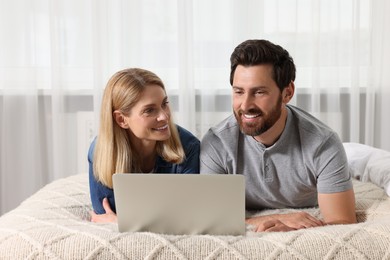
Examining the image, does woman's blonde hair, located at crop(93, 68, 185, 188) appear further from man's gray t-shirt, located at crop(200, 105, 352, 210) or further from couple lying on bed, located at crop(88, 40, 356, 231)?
man's gray t-shirt, located at crop(200, 105, 352, 210)

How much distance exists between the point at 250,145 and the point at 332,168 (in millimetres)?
259

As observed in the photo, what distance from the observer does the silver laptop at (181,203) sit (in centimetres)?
138

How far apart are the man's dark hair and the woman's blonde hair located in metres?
0.30

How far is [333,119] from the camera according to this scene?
289 cm

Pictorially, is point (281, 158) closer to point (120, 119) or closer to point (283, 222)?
point (283, 222)

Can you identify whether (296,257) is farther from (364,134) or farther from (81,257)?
(364,134)

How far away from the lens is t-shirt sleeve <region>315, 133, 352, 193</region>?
1.65 meters

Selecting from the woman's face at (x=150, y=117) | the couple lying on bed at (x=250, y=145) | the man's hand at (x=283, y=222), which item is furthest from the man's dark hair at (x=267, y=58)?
the man's hand at (x=283, y=222)

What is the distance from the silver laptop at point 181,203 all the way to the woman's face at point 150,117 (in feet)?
1.36

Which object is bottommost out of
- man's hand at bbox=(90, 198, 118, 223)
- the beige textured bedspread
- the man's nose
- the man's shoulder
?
man's hand at bbox=(90, 198, 118, 223)

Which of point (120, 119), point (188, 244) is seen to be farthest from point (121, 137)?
point (188, 244)

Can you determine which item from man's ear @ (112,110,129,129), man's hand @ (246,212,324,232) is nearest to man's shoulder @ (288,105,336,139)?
man's hand @ (246,212,324,232)

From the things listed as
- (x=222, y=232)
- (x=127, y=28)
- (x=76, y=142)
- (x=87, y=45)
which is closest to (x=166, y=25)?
(x=127, y=28)

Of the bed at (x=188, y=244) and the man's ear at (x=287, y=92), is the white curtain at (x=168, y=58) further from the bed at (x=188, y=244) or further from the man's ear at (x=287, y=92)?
the bed at (x=188, y=244)
